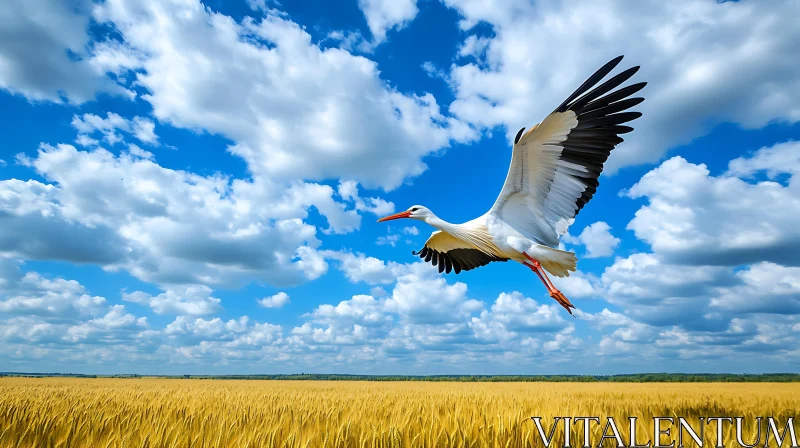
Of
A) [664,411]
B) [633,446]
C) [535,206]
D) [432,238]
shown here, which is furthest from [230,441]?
[664,411]

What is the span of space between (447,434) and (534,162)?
3.78 meters

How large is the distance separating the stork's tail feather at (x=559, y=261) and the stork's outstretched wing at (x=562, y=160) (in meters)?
0.77

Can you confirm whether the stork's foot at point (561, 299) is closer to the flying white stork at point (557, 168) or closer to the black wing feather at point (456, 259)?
the flying white stork at point (557, 168)

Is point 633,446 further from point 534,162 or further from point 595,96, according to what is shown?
point 595,96

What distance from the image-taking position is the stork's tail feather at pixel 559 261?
16.8 feet

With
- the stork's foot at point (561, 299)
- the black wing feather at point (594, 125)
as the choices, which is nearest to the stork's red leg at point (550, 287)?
the stork's foot at point (561, 299)

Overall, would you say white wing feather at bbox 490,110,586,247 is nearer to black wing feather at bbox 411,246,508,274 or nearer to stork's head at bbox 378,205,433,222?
stork's head at bbox 378,205,433,222

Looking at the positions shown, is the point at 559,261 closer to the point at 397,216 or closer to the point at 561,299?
the point at 561,299

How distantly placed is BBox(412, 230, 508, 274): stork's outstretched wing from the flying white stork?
1.77 m

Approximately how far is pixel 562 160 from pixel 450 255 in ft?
10.0

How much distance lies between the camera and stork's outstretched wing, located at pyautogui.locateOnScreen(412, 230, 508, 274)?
8.05 m

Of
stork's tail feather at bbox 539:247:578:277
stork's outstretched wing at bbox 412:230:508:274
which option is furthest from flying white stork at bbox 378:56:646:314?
stork's outstretched wing at bbox 412:230:508:274

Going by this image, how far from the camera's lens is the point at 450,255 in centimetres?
848

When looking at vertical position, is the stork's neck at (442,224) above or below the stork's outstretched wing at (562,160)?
below
